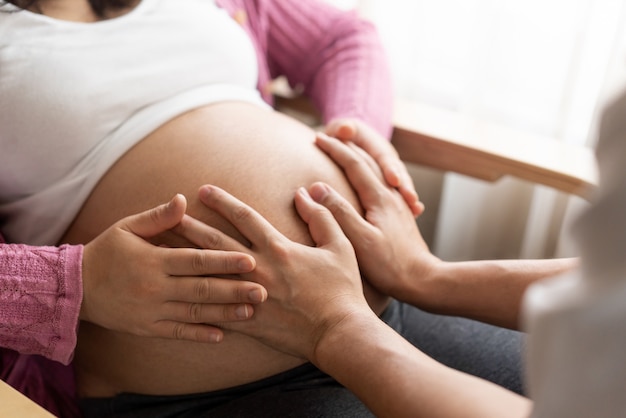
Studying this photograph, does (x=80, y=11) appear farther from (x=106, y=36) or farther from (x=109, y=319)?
(x=109, y=319)

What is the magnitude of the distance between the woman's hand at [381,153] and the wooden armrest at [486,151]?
0.54 feet

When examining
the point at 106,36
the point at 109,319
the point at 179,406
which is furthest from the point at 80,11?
the point at 179,406

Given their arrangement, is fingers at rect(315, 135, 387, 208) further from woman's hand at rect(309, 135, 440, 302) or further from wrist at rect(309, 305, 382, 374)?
wrist at rect(309, 305, 382, 374)

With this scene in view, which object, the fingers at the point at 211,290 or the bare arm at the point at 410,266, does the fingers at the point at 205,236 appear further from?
the bare arm at the point at 410,266

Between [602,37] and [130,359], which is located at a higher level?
[602,37]

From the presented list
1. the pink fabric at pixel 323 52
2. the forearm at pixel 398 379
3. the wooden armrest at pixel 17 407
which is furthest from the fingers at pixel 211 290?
the pink fabric at pixel 323 52

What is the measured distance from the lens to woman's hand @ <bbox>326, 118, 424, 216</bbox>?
1096mm

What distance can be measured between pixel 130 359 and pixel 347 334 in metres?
0.31

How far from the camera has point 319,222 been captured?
0.93 meters

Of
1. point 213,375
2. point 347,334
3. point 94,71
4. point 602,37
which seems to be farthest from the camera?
point 602,37

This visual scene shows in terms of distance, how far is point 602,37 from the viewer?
1.40 m

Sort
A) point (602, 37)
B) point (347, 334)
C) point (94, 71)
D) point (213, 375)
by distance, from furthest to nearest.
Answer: point (602, 37), point (94, 71), point (213, 375), point (347, 334)

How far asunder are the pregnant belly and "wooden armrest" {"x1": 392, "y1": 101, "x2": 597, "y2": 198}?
31 centimetres

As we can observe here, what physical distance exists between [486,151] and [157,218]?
61 cm
